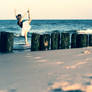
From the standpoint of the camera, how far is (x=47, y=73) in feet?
22.2

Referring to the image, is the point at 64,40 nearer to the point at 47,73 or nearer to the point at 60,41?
the point at 60,41

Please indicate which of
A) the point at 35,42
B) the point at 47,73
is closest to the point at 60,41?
the point at 35,42

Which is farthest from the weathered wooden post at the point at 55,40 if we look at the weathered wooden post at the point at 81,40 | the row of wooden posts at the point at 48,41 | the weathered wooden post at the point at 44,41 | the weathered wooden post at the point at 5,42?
the weathered wooden post at the point at 5,42

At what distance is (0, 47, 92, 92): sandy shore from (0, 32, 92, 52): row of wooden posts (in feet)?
6.54

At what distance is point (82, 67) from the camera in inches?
289

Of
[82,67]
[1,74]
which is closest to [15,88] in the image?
[1,74]

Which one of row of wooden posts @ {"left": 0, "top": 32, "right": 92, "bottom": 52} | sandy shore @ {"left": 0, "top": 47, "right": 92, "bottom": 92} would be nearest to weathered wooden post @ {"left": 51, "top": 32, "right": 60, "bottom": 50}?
row of wooden posts @ {"left": 0, "top": 32, "right": 92, "bottom": 52}

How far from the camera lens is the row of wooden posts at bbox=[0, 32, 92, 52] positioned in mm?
10680

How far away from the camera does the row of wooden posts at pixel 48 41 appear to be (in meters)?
10.7

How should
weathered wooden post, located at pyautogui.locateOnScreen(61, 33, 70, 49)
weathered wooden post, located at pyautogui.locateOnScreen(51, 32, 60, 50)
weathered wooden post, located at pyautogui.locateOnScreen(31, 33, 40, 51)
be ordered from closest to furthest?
weathered wooden post, located at pyautogui.locateOnScreen(31, 33, 40, 51) → weathered wooden post, located at pyautogui.locateOnScreen(51, 32, 60, 50) → weathered wooden post, located at pyautogui.locateOnScreen(61, 33, 70, 49)

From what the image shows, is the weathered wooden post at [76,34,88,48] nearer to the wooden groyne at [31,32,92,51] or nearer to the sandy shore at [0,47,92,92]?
the wooden groyne at [31,32,92,51]

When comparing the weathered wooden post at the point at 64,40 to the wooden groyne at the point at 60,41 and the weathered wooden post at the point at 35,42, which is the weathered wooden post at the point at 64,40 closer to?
the wooden groyne at the point at 60,41

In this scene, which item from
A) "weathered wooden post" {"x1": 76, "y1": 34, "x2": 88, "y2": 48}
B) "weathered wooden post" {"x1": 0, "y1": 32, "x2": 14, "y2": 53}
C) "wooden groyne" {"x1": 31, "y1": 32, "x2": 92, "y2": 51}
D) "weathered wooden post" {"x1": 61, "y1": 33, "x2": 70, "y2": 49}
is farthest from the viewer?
"weathered wooden post" {"x1": 76, "y1": 34, "x2": 88, "y2": 48}

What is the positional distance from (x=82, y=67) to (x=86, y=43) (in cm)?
469
